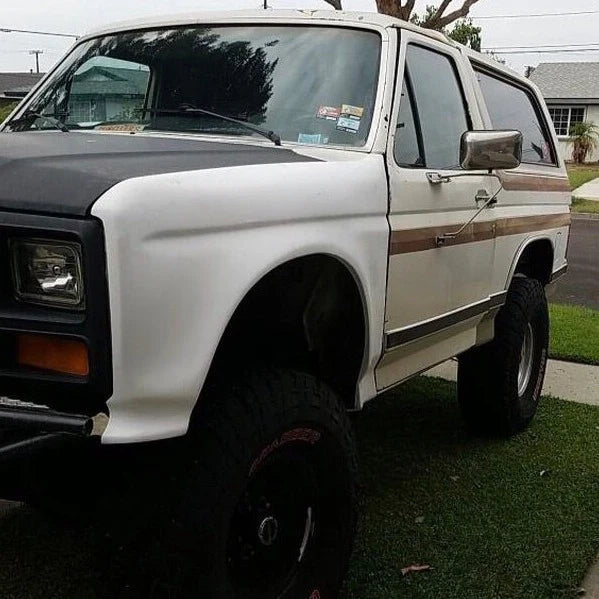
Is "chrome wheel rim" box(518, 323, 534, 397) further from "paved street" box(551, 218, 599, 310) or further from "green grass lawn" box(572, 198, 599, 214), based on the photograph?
"green grass lawn" box(572, 198, 599, 214)

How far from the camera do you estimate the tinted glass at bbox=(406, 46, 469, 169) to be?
12.3ft

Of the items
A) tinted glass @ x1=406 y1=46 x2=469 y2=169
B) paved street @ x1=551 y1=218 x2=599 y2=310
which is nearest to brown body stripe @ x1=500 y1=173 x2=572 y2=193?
tinted glass @ x1=406 y1=46 x2=469 y2=169

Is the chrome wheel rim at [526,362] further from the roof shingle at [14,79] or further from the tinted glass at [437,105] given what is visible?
the roof shingle at [14,79]

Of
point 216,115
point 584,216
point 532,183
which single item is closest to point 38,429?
point 216,115

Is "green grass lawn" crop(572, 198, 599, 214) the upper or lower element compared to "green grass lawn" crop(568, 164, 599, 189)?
upper

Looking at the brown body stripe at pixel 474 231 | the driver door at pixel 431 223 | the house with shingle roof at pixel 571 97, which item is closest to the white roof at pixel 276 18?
the driver door at pixel 431 223

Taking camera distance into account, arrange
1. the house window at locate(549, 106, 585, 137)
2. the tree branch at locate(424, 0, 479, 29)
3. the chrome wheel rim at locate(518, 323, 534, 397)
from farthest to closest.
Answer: the house window at locate(549, 106, 585, 137)
the tree branch at locate(424, 0, 479, 29)
the chrome wheel rim at locate(518, 323, 534, 397)

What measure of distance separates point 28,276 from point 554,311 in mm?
7426

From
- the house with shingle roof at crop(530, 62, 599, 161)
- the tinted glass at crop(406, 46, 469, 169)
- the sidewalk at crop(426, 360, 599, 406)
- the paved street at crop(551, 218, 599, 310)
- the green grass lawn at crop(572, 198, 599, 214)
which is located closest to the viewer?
the tinted glass at crop(406, 46, 469, 169)

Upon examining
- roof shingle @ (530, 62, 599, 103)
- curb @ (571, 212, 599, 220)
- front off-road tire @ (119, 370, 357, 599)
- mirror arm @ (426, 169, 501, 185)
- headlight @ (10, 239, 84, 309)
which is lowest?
curb @ (571, 212, 599, 220)

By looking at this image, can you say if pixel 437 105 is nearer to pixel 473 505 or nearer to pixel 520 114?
pixel 520 114

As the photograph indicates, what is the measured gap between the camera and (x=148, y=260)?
208 cm

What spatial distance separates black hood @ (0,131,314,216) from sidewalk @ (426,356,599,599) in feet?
12.1

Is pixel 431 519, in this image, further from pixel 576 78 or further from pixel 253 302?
pixel 576 78
